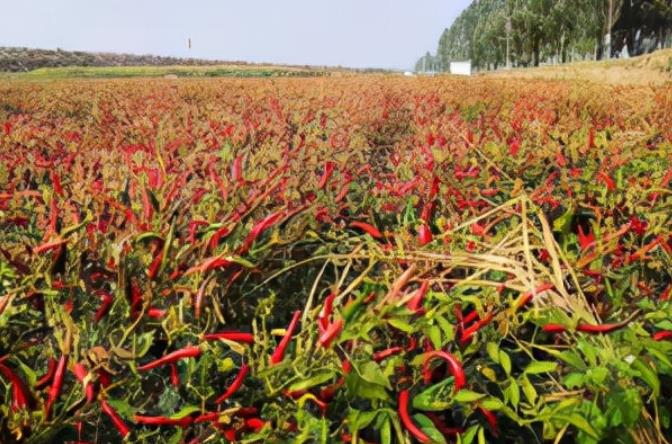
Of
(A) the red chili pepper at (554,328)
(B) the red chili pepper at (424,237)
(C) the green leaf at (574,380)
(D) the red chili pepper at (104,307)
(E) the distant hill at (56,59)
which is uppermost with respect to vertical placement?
(E) the distant hill at (56,59)

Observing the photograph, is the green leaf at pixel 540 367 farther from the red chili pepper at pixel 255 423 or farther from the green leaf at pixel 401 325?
the red chili pepper at pixel 255 423

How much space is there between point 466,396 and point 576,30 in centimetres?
6291

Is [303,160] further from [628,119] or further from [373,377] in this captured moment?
[628,119]

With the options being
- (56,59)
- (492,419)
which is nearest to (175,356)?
(492,419)

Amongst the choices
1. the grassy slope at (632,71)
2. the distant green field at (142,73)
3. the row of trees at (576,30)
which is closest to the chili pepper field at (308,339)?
the grassy slope at (632,71)

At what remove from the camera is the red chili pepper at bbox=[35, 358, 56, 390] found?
1156mm

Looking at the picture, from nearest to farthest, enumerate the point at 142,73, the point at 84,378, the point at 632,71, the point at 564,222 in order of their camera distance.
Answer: the point at 84,378
the point at 564,222
the point at 632,71
the point at 142,73

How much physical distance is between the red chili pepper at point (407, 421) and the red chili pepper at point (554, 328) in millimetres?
291

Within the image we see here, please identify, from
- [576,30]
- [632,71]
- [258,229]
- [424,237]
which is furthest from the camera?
[576,30]

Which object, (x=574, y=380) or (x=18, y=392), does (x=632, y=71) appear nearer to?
(x=574, y=380)

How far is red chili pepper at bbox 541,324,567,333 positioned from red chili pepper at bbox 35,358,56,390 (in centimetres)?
88

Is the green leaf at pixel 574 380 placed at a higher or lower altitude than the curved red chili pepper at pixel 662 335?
lower

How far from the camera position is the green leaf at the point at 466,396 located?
1152 millimetres

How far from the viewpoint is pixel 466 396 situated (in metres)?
1.16
